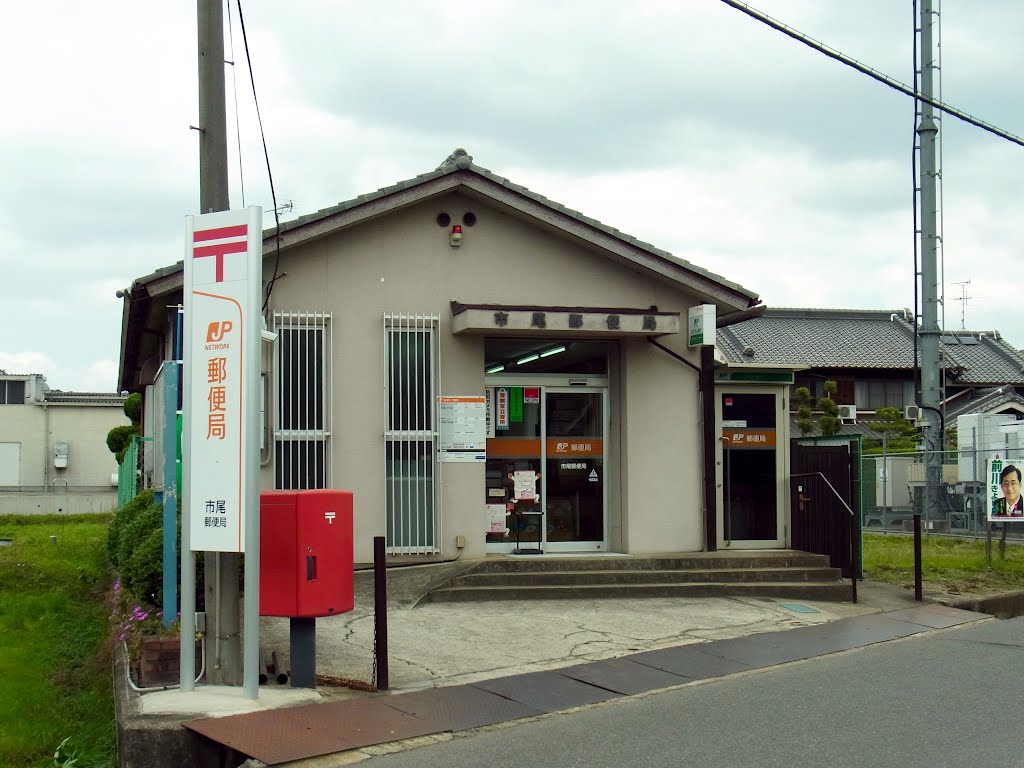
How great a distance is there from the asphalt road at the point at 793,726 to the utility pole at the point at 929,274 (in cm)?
1755

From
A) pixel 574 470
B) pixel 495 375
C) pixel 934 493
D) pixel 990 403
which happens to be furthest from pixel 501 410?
pixel 990 403

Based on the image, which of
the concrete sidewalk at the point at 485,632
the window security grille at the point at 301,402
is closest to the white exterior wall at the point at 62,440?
the window security grille at the point at 301,402

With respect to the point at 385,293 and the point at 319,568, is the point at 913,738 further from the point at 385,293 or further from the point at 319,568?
the point at 385,293

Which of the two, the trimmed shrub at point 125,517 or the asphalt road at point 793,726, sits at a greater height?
the trimmed shrub at point 125,517

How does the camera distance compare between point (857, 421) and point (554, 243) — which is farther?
point (857, 421)

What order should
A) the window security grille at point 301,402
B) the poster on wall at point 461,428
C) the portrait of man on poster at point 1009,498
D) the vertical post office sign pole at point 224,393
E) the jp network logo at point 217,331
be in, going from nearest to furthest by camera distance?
the vertical post office sign pole at point 224,393 < the jp network logo at point 217,331 < the window security grille at point 301,402 < the poster on wall at point 461,428 < the portrait of man on poster at point 1009,498

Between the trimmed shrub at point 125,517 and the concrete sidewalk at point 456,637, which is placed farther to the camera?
the trimmed shrub at point 125,517

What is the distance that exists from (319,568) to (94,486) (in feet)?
163

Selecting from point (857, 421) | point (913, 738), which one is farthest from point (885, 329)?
point (913, 738)

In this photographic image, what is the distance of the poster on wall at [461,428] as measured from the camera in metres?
13.8

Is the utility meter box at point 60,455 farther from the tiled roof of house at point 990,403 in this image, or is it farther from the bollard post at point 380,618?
the bollard post at point 380,618

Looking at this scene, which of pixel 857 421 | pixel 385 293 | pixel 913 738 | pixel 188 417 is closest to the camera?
pixel 913 738

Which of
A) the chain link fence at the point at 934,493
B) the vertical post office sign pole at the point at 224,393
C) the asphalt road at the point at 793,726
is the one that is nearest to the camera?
the asphalt road at the point at 793,726

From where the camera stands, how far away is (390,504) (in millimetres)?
13602
